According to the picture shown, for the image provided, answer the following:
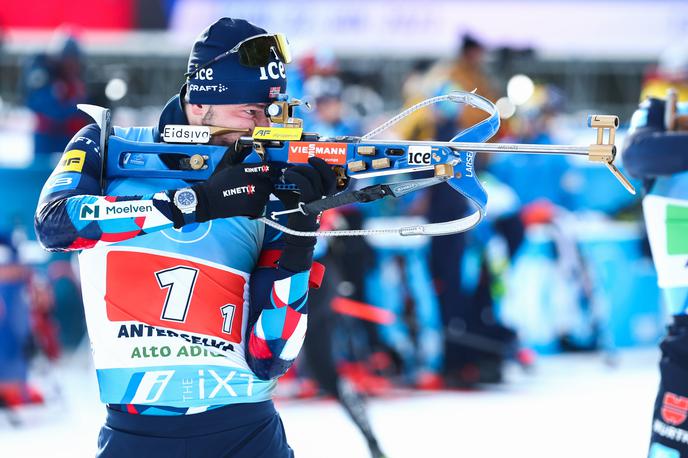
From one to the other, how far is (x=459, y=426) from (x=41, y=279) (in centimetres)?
319

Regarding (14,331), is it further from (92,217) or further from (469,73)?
(92,217)

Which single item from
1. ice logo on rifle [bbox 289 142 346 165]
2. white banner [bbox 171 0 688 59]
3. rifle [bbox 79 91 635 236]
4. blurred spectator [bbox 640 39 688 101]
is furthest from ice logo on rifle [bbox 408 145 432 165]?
white banner [bbox 171 0 688 59]

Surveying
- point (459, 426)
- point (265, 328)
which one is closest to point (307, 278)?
point (265, 328)

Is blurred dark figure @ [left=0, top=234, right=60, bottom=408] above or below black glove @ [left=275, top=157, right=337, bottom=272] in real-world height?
below

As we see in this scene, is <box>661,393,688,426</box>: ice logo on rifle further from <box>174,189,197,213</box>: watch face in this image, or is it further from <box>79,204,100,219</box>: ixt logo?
<box>79,204,100,219</box>: ixt logo

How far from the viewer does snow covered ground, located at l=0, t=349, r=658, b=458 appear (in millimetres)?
5797

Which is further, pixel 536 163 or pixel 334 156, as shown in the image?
pixel 536 163

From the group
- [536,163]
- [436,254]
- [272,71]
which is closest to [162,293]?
[272,71]

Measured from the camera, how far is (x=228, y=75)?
2.79 metres

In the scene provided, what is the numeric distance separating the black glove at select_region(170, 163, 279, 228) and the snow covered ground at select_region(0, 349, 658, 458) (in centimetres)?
331

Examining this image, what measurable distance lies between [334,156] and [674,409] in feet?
4.13

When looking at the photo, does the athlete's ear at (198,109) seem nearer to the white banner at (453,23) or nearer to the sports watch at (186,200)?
the sports watch at (186,200)

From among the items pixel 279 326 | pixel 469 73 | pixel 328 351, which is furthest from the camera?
pixel 469 73

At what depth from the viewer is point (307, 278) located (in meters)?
2.64
